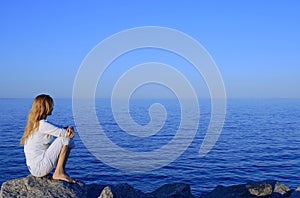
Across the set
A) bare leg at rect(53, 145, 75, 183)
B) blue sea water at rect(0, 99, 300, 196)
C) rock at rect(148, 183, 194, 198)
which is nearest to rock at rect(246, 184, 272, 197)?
rock at rect(148, 183, 194, 198)

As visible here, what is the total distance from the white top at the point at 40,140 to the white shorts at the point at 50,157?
108mm

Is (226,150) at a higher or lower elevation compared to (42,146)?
lower

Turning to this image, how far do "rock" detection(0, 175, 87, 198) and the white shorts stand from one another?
44 cm

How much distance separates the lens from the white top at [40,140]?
874 centimetres

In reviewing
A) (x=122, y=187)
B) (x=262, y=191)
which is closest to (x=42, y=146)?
(x=122, y=187)

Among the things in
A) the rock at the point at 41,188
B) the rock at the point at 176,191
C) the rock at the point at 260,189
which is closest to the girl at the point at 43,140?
the rock at the point at 41,188

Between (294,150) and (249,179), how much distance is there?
13.0m

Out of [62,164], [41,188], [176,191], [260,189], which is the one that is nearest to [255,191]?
[260,189]

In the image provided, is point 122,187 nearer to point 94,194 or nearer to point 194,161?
point 94,194

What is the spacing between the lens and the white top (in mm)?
8742

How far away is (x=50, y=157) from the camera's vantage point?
29.1 feet

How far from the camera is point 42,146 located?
29.6 feet

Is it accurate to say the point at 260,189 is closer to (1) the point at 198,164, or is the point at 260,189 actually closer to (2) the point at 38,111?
(2) the point at 38,111

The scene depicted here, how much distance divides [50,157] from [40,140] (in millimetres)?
477
